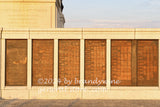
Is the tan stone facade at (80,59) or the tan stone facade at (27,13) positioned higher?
the tan stone facade at (27,13)

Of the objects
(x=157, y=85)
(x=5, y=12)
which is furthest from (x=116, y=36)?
(x=5, y=12)

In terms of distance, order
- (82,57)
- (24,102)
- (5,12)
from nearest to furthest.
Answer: (24,102) → (82,57) → (5,12)

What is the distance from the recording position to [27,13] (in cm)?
1988

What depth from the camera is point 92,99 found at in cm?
1559

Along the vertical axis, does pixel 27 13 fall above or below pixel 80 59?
above

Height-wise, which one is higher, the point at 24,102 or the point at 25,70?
the point at 25,70

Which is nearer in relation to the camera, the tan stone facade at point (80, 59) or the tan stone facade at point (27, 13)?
the tan stone facade at point (80, 59)

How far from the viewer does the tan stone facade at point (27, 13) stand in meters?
19.8

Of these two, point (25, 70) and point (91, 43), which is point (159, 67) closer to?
point (91, 43)

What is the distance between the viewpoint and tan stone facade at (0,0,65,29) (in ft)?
64.9

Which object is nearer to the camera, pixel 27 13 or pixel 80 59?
pixel 80 59

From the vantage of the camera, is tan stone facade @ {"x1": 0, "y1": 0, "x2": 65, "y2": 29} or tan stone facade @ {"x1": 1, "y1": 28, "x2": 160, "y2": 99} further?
tan stone facade @ {"x1": 0, "y1": 0, "x2": 65, "y2": 29}

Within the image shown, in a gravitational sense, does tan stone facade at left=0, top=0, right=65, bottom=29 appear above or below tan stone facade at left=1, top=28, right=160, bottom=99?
above

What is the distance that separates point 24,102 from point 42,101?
1.39m
